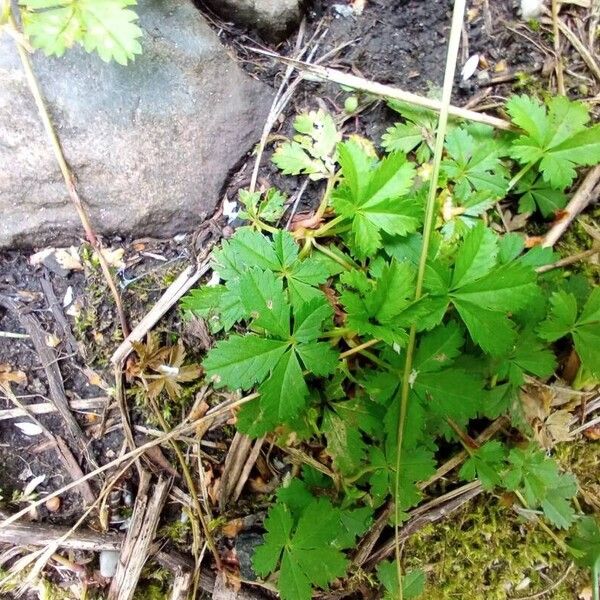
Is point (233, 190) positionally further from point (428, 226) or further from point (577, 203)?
point (577, 203)

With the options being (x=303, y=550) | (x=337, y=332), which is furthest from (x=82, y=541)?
(x=337, y=332)

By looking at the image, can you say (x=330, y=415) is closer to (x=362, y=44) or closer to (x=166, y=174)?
(x=166, y=174)

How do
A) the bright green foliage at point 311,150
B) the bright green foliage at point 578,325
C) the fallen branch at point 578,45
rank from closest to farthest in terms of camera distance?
the bright green foliage at point 578,325 → the bright green foliage at point 311,150 → the fallen branch at point 578,45

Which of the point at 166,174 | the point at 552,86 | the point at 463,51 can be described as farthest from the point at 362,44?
the point at 166,174

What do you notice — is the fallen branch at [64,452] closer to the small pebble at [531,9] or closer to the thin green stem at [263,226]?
the thin green stem at [263,226]

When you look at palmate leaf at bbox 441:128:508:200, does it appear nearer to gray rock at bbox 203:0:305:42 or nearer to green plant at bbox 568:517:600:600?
gray rock at bbox 203:0:305:42

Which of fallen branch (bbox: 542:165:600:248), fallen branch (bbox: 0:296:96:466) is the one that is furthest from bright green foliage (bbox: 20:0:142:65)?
fallen branch (bbox: 542:165:600:248)

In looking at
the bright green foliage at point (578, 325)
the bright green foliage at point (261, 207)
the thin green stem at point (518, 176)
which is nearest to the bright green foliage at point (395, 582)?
the bright green foliage at point (578, 325)
